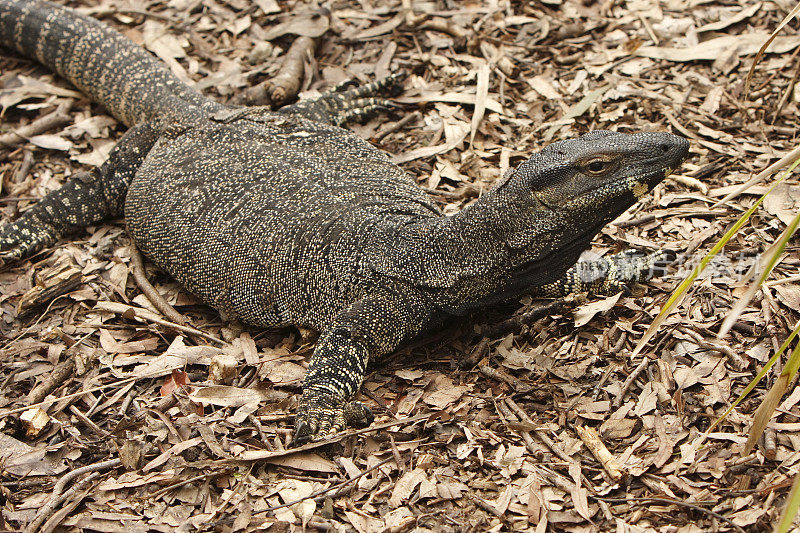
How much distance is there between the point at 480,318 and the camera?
5.99m

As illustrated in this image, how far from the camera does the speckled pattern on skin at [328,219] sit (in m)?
5.20

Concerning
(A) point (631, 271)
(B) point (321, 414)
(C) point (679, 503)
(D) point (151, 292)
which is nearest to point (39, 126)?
(D) point (151, 292)

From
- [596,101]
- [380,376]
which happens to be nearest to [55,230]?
[380,376]

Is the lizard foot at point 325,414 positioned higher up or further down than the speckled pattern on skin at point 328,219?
further down

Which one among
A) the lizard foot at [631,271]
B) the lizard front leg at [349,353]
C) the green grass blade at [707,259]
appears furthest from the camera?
the lizard foot at [631,271]

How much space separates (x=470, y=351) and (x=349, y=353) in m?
0.96

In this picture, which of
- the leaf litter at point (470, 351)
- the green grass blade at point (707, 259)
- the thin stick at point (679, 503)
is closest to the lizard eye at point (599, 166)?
the leaf litter at point (470, 351)

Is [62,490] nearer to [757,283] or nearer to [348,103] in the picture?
[757,283]

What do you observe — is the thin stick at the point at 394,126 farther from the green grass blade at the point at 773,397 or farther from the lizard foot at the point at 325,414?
the green grass blade at the point at 773,397

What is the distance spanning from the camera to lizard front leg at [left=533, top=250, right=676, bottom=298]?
20.0ft

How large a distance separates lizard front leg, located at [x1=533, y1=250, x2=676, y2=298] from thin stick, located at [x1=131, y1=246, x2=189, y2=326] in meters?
3.09

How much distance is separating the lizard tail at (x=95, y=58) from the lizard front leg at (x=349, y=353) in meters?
3.27

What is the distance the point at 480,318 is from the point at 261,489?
2.23 meters

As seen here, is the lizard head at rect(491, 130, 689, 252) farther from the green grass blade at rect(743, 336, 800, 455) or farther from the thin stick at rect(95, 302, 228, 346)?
the thin stick at rect(95, 302, 228, 346)
